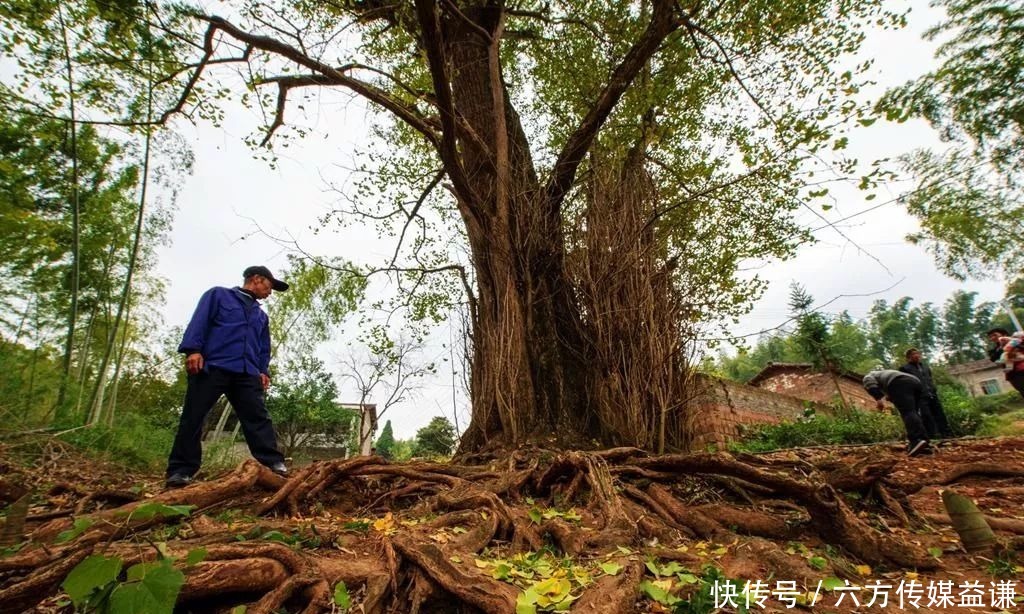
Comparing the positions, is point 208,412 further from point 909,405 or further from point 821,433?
point 821,433

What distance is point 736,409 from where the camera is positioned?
9.95 metres

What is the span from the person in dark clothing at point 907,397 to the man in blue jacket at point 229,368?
7115mm

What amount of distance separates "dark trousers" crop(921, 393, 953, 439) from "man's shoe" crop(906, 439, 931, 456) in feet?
5.08

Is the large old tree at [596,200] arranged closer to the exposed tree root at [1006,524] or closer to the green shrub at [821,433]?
the exposed tree root at [1006,524]

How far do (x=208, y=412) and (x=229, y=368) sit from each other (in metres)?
0.34

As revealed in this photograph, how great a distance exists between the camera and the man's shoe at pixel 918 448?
5328mm

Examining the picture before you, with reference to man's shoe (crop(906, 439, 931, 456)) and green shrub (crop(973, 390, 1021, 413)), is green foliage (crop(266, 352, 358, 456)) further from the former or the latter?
green shrub (crop(973, 390, 1021, 413))

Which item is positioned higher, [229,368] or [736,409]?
[229,368]

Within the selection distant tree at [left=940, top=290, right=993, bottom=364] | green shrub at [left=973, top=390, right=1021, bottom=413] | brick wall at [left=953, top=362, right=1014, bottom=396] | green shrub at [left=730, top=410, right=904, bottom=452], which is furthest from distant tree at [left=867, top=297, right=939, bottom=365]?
green shrub at [left=730, top=410, right=904, bottom=452]

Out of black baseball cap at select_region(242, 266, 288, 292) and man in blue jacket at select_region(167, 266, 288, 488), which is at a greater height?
black baseball cap at select_region(242, 266, 288, 292)

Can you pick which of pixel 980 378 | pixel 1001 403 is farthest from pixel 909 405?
pixel 980 378

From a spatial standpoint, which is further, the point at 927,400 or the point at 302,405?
the point at 302,405

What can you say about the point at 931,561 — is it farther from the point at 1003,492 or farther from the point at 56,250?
the point at 56,250

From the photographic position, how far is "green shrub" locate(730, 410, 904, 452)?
9.83m
